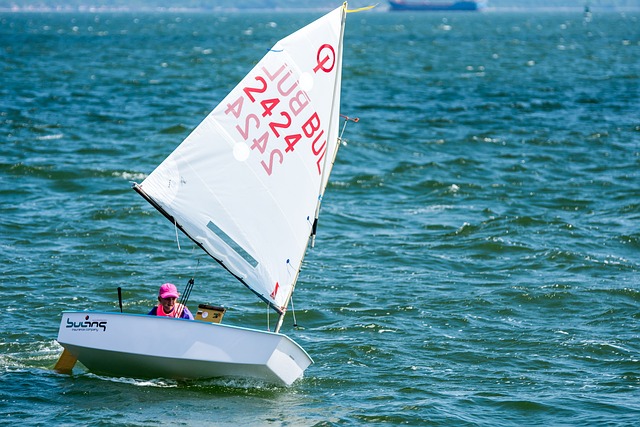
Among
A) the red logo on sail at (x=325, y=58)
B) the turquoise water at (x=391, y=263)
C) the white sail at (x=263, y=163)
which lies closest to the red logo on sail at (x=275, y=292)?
the white sail at (x=263, y=163)

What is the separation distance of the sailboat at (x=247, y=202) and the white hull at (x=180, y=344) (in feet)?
0.05

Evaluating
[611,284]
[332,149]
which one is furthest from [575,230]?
[332,149]

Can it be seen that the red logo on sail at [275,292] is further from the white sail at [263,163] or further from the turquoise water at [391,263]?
the turquoise water at [391,263]

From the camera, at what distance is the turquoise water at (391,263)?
15.1 metres

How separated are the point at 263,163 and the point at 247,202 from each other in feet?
2.13

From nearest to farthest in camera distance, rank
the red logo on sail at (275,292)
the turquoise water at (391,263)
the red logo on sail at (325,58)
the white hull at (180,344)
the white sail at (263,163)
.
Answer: the white hull at (180,344), the white sail at (263,163), the red logo on sail at (325,58), the turquoise water at (391,263), the red logo on sail at (275,292)

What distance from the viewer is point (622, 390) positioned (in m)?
15.8

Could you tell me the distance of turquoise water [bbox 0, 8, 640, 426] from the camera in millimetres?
15062

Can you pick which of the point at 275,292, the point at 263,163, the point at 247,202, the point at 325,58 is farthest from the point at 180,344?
the point at 325,58

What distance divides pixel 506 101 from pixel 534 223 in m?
24.0

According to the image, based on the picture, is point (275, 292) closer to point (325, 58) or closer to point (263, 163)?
point (263, 163)

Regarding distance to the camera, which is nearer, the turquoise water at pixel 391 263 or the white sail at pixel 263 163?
the white sail at pixel 263 163

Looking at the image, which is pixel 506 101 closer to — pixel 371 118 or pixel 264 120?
pixel 371 118

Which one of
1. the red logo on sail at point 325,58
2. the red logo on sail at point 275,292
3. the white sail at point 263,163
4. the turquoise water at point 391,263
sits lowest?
the turquoise water at point 391,263
